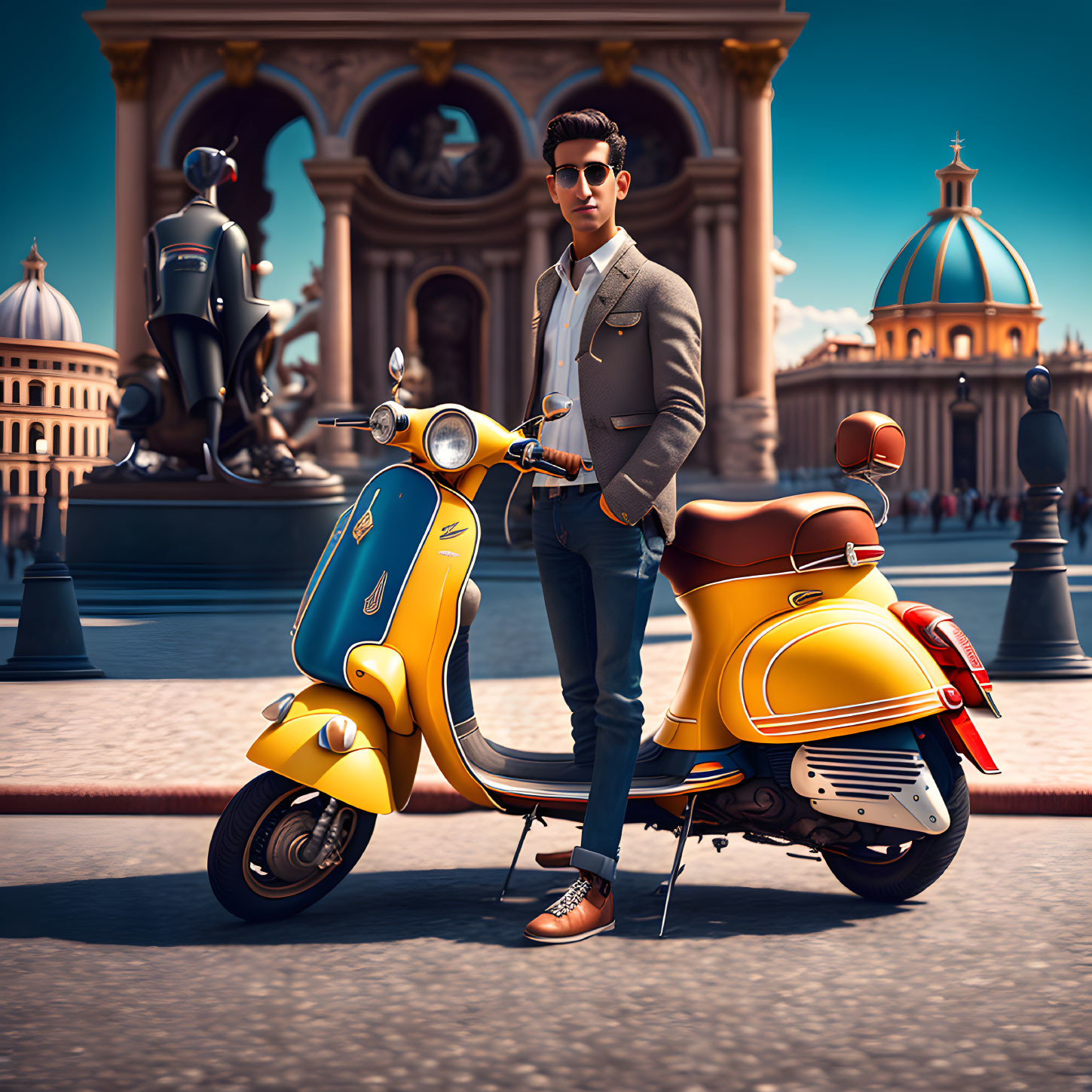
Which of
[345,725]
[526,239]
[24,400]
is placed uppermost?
[526,239]

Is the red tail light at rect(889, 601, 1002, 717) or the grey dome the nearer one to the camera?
the red tail light at rect(889, 601, 1002, 717)

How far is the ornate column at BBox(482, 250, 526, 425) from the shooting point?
29266mm

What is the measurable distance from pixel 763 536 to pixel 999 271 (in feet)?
222

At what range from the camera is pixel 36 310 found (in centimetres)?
1413

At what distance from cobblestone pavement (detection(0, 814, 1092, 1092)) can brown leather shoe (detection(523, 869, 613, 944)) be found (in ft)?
0.15

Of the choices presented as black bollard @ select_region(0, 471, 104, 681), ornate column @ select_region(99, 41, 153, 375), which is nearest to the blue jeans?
black bollard @ select_region(0, 471, 104, 681)

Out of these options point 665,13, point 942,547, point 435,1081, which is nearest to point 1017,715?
point 435,1081

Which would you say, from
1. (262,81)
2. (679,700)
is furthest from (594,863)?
(262,81)

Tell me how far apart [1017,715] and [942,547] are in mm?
20328

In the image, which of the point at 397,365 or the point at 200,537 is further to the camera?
the point at 200,537

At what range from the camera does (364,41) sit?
85.8ft

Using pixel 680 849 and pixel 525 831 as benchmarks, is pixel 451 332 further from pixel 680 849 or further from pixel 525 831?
pixel 680 849

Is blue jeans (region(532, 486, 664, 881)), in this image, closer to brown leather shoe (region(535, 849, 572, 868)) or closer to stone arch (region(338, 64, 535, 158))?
brown leather shoe (region(535, 849, 572, 868))

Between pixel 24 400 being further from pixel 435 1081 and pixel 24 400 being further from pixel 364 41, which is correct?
pixel 364 41
